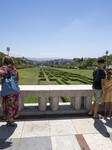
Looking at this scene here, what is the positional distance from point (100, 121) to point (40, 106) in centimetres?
185

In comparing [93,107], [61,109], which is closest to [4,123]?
[61,109]

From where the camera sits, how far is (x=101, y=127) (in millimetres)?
5258

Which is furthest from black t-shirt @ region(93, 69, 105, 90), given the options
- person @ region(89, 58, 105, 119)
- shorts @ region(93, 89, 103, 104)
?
shorts @ region(93, 89, 103, 104)

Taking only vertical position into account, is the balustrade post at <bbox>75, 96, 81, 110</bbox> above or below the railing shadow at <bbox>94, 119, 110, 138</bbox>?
above

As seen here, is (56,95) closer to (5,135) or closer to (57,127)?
(57,127)

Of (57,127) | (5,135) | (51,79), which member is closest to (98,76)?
(57,127)

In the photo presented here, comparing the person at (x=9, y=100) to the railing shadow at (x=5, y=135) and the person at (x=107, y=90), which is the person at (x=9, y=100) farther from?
the person at (x=107, y=90)

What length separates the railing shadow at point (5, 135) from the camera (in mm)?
4254

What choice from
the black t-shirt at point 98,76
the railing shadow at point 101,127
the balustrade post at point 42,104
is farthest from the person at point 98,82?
the balustrade post at point 42,104

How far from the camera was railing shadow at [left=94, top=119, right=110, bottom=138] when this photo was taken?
4.83 metres

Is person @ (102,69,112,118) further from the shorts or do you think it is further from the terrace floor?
the terrace floor

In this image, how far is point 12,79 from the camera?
16.5 feet

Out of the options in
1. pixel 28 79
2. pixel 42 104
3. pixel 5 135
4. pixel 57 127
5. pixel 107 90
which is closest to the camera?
pixel 5 135

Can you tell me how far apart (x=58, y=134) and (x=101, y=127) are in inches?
48.5
